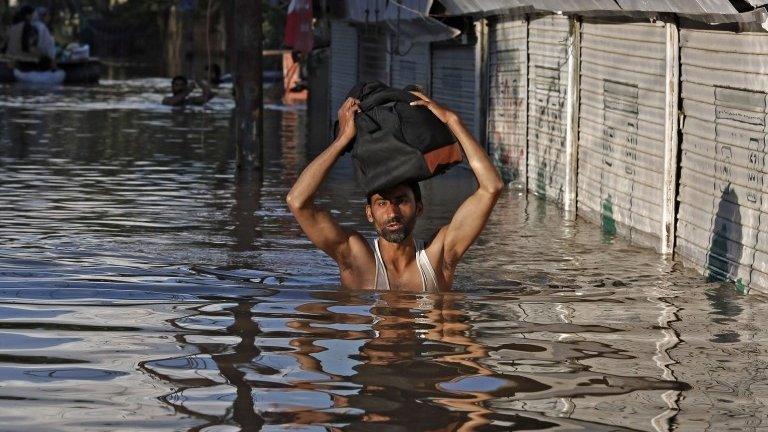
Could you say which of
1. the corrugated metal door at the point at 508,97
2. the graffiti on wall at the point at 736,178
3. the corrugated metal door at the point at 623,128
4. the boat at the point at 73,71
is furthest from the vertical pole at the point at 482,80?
the boat at the point at 73,71

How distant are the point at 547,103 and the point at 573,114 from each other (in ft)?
4.24

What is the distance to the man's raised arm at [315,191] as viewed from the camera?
7.79 m

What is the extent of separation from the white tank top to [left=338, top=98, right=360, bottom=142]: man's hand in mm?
Answer: 670

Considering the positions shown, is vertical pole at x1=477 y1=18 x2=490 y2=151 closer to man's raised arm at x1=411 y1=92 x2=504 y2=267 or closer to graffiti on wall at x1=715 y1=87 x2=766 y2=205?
graffiti on wall at x1=715 y1=87 x2=766 y2=205

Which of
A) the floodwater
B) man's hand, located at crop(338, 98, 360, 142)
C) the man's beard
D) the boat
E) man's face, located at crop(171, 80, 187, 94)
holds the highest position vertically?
man's hand, located at crop(338, 98, 360, 142)

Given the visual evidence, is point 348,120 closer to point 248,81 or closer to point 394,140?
point 394,140

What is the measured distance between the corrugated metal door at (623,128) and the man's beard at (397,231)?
4082 millimetres

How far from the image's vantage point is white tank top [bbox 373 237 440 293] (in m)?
8.19

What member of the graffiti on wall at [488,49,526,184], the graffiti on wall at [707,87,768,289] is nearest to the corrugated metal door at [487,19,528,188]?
the graffiti on wall at [488,49,526,184]

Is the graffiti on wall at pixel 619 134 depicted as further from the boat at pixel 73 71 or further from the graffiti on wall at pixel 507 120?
the boat at pixel 73 71

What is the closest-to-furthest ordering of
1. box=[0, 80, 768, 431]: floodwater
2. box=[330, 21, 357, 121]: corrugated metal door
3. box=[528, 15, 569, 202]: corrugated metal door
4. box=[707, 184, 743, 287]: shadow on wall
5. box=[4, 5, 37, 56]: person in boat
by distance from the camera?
box=[0, 80, 768, 431]: floodwater → box=[707, 184, 743, 287]: shadow on wall → box=[528, 15, 569, 202]: corrugated metal door → box=[330, 21, 357, 121]: corrugated metal door → box=[4, 5, 37, 56]: person in boat

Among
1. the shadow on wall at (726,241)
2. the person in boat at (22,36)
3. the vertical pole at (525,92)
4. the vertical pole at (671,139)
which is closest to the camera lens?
the shadow on wall at (726,241)

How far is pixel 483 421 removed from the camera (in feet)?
18.5

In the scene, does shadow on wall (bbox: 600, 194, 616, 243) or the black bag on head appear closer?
the black bag on head
